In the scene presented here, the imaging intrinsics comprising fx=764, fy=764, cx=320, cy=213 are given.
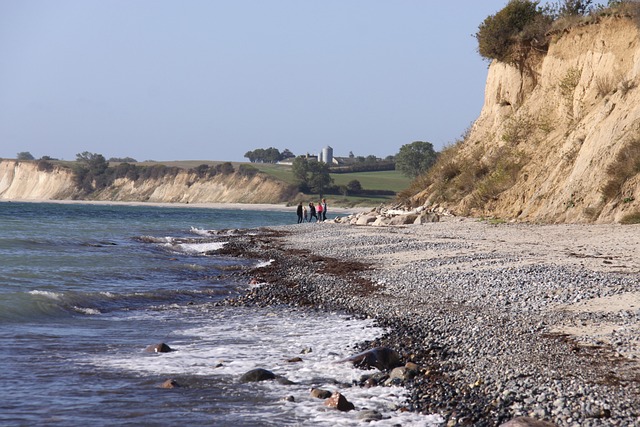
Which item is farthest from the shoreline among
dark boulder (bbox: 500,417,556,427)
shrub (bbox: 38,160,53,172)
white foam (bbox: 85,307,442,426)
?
dark boulder (bbox: 500,417,556,427)

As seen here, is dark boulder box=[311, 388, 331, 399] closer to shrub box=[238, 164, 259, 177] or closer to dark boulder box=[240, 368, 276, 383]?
dark boulder box=[240, 368, 276, 383]

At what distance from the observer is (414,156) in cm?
13512

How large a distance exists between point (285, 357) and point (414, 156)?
5016 inches

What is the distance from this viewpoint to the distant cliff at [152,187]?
125562mm

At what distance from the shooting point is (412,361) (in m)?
8.62

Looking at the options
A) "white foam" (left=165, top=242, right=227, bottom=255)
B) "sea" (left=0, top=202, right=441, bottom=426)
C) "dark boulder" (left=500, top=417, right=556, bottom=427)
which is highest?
"dark boulder" (left=500, top=417, right=556, bottom=427)

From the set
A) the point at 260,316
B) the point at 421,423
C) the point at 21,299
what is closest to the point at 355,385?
the point at 421,423

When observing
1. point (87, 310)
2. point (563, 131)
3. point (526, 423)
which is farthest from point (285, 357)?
point (563, 131)

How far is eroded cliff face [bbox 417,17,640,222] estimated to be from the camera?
25.0 m

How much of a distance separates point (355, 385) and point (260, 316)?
5096 mm

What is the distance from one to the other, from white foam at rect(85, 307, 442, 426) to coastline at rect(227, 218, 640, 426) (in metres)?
0.40

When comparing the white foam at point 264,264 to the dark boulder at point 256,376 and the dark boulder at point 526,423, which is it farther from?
the dark boulder at point 526,423

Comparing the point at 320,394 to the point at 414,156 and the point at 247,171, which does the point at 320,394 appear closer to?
the point at 247,171

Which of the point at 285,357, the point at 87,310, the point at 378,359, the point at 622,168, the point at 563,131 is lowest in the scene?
the point at 87,310
